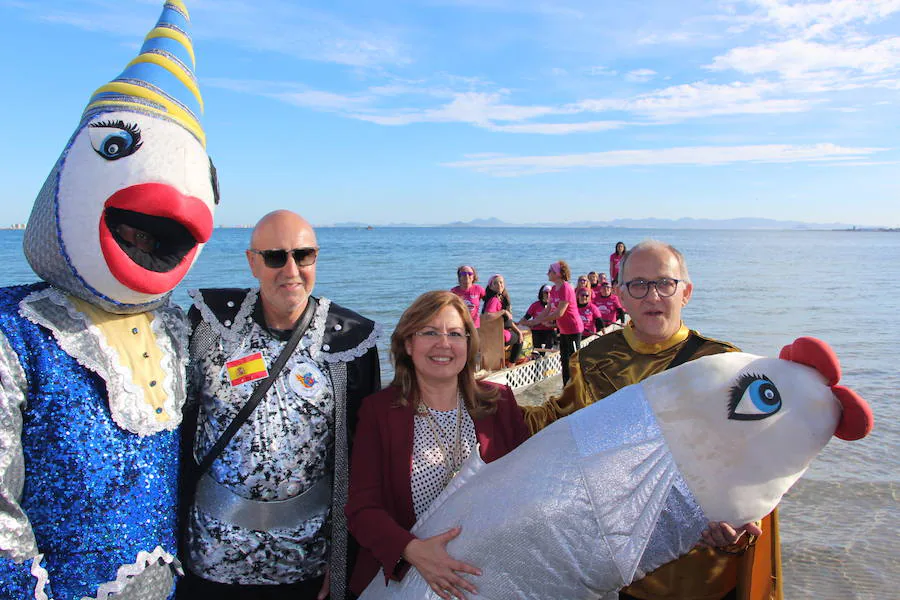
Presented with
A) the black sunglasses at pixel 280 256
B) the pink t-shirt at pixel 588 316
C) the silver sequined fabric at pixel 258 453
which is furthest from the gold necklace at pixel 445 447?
the pink t-shirt at pixel 588 316

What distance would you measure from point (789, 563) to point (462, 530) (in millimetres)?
4200

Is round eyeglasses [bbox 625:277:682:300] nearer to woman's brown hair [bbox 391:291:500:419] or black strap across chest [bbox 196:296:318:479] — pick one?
woman's brown hair [bbox 391:291:500:419]

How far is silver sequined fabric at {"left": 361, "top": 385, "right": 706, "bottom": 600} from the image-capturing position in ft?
6.14

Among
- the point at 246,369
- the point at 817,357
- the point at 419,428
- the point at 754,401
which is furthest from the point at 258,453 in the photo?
the point at 817,357

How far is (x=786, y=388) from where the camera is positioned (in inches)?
74.7

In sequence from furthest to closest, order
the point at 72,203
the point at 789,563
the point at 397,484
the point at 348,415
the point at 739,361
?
the point at 789,563 < the point at 348,415 < the point at 397,484 < the point at 739,361 < the point at 72,203

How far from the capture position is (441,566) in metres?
1.94

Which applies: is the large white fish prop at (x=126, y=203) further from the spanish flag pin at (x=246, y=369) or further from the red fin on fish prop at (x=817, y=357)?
the red fin on fish prop at (x=817, y=357)

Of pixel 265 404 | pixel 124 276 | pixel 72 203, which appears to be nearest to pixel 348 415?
pixel 265 404

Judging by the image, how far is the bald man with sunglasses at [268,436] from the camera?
2287mm

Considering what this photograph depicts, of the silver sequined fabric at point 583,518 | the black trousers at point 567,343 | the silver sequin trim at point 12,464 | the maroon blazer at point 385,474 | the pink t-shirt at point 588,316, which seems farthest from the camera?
the pink t-shirt at point 588,316

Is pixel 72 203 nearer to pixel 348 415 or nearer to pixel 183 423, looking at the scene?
pixel 183 423

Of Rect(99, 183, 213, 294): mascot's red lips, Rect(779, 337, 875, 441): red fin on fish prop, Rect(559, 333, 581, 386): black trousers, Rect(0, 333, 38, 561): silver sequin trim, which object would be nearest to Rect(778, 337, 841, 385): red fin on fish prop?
Rect(779, 337, 875, 441): red fin on fish prop

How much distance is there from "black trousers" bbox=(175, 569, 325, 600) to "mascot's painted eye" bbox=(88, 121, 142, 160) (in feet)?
4.94
